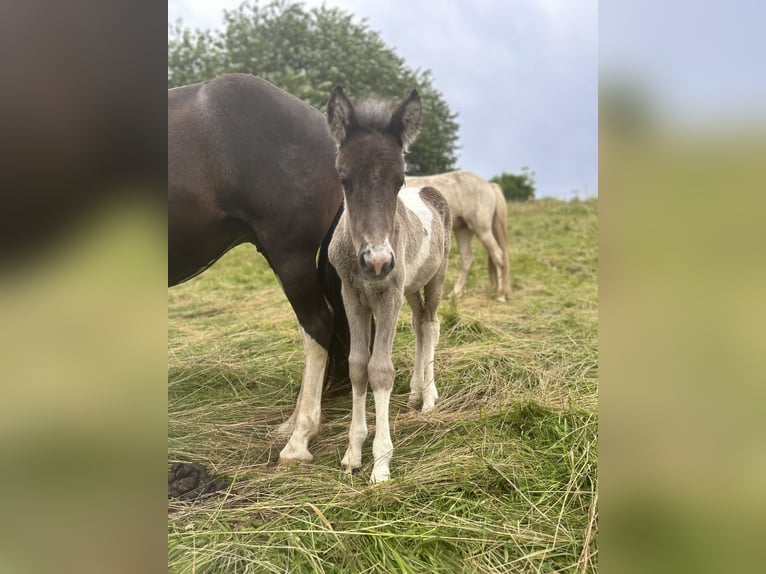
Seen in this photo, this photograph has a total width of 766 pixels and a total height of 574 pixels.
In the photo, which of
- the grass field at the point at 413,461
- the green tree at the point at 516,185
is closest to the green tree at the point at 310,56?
the green tree at the point at 516,185

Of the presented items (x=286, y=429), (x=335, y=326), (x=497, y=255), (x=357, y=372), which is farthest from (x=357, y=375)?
(x=497, y=255)

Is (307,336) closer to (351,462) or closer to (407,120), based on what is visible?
(351,462)

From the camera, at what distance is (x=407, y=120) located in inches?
101

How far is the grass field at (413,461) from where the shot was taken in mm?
1903

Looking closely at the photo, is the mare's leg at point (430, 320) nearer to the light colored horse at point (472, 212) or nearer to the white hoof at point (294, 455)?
the white hoof at point (294, 455)

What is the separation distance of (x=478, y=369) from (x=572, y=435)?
4.60 ft

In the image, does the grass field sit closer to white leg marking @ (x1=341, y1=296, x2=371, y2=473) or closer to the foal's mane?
white leg marking @ (x1=341, y1=296, x2=371, y2=473)

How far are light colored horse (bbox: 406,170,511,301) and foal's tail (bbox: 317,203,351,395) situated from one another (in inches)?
196

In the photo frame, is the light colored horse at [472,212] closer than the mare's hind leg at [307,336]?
No

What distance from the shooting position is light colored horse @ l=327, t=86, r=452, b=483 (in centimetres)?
240

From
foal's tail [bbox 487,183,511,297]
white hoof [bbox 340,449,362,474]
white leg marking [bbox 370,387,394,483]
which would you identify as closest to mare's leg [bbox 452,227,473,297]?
foal's tail [bbox 487,183,511,297]
